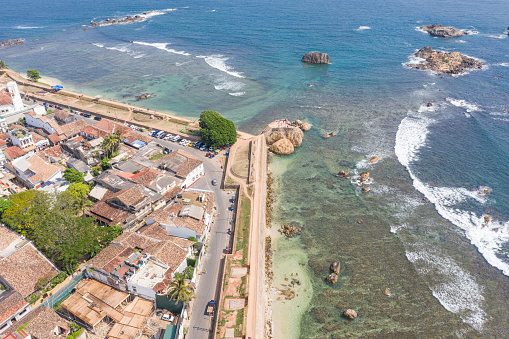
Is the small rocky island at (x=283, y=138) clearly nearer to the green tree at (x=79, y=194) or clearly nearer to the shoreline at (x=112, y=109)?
the shoreline at (x=112, y=109)

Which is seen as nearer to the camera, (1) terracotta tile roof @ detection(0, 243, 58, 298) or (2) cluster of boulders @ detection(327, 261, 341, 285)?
(1) terracotta tile roof @ detection(0, 243, 58, 298)

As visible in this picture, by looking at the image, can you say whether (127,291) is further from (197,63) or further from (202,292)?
(197,63)

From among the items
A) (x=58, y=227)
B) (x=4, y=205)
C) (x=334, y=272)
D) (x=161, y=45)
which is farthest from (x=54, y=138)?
(x=161, y=45)

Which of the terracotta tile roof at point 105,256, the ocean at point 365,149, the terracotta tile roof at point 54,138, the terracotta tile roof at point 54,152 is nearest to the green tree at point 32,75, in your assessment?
the ocean at point 365,149

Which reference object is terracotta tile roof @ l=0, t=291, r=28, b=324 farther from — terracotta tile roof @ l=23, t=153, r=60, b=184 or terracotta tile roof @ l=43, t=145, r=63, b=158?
terracotta tile roof @ l=43, t=145, r=63, b=158

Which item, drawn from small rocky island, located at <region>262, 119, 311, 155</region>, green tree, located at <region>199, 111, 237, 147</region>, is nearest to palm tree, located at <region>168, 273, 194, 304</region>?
green tree, located at <region>199, 111, 237, 147</region>
